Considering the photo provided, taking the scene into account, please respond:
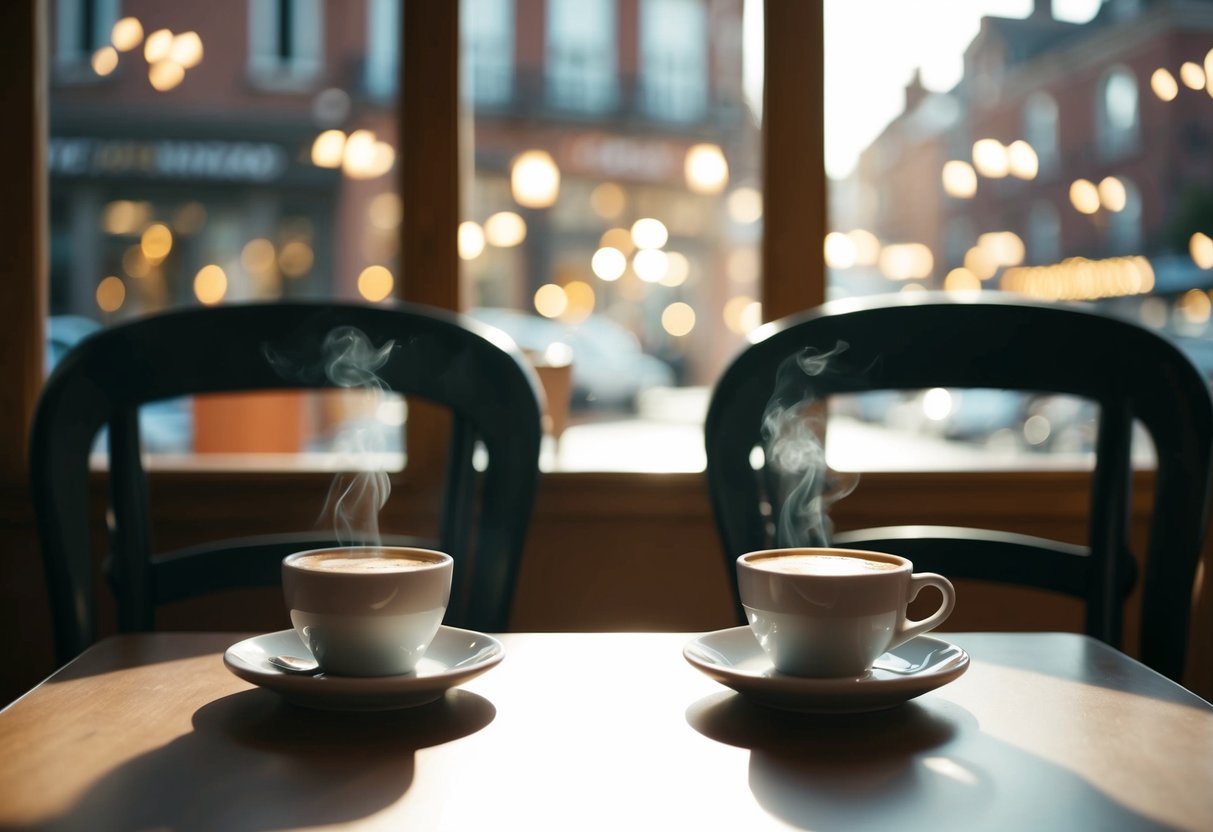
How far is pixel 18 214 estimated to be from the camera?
1.86 m

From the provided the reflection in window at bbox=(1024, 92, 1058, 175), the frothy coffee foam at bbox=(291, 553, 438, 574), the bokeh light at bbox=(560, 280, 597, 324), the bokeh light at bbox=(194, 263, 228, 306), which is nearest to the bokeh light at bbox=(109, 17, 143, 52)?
the bokeh light at bbox=(194, 263, 228, 306)

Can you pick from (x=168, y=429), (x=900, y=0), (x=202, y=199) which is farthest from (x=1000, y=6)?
(x=168, y=429)

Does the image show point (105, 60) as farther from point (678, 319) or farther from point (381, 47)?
point (678, 319)

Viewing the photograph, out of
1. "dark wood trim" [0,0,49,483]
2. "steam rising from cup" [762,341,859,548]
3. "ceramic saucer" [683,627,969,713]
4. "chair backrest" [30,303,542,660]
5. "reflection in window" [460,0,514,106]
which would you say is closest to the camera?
"ceramic saucer" [683,627,969,713]

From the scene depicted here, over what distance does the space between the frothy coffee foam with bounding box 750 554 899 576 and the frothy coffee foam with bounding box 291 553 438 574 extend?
26 centimetres

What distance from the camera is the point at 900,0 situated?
79.1 inches

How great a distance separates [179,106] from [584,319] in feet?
→ 2.87

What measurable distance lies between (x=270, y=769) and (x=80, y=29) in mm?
1828

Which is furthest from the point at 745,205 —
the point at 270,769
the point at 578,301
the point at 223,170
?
the point at 270,769

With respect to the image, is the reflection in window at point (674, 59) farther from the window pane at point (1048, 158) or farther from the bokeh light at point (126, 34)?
the bokeh light at point (126, 34)

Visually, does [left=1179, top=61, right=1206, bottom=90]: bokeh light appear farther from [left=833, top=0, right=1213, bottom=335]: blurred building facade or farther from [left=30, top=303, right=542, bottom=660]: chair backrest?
[left=30, top=303, right=542, bottom=660]: chair backrest

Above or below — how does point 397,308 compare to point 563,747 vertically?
above

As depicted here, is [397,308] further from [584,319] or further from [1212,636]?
[1212,636]

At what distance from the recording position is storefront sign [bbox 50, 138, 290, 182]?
1996 millimetres
